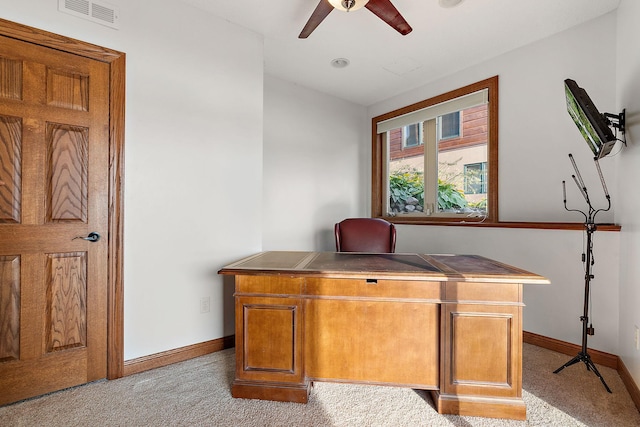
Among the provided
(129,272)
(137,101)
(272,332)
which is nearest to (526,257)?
(272,332)

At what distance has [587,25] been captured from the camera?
2.46m

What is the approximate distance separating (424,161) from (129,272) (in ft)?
11.0

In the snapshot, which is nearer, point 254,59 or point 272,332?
point 272,332

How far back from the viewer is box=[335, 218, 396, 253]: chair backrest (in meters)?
3.06

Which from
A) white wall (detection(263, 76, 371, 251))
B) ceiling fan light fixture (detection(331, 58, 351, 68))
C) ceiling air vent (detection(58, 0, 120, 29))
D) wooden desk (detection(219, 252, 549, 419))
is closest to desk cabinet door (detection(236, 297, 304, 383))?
wooden desk (detection(219, 252, 549, 419))

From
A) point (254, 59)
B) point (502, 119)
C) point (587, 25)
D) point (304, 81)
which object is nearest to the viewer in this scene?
point (587, 25)

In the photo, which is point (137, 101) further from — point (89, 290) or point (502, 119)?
point (502, 119)

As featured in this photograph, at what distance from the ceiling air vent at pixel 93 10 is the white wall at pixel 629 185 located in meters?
3.32

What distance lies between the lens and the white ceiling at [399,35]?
7.57 feet

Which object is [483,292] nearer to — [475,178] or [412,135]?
[475,178]

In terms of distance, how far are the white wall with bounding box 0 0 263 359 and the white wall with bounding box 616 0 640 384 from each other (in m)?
2.63

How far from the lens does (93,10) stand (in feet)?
6.34

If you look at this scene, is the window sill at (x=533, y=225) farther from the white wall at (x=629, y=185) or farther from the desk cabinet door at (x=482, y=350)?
the desk cabinet door at (x=482, y=350)

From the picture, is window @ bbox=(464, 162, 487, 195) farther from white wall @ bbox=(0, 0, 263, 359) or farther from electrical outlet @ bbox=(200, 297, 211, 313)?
electrical outlet @ bbox=(200, 297, 211, 313)
